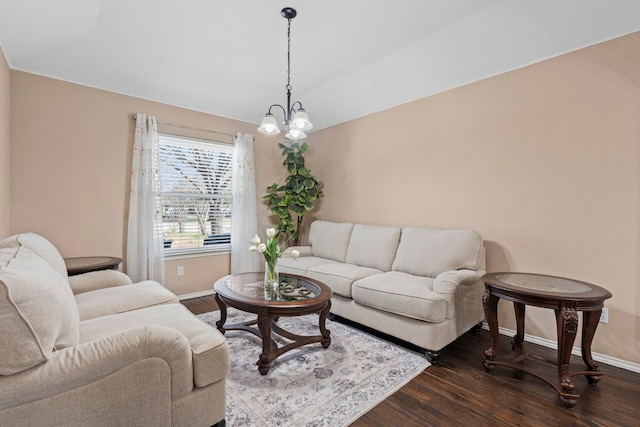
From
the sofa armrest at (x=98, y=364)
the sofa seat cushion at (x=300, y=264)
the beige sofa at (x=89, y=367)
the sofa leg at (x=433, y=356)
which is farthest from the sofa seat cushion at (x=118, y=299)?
the sofa leg at (x=433, y=356)

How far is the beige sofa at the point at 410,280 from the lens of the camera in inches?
89.9

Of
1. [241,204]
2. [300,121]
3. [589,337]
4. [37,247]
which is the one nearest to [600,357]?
[589,337]

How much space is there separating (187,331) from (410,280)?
1.90 metres

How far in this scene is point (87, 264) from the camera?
2740mm

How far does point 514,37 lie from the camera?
97.0 inches

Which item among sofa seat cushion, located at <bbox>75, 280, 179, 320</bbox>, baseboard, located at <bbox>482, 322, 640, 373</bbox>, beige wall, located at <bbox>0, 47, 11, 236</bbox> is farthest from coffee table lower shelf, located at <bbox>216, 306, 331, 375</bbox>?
beige wall, located at <bbox>0, 47, 11, 236</bbox>

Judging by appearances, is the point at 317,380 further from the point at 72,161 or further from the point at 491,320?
the point at 72,161

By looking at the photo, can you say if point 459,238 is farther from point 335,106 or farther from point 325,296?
point 335,106

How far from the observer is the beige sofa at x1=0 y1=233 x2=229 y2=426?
1.04m

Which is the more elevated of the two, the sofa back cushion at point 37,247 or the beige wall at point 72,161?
the beige wall at point 72,161

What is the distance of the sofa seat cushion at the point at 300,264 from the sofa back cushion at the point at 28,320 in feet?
7.41

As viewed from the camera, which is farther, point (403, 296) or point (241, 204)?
point (241, 204)

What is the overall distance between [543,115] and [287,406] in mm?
3061

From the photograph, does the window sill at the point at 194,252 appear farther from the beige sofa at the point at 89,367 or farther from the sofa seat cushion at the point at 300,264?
the beige sofa at the point at 89,367
